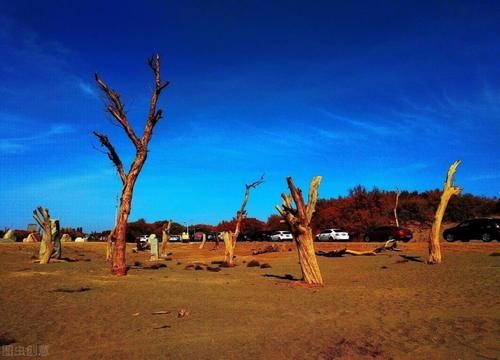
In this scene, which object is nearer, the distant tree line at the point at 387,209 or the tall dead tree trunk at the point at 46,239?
the tall dead tree trunk at the point at 46,239

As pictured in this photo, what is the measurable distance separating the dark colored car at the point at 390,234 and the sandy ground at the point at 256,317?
71.4 ft

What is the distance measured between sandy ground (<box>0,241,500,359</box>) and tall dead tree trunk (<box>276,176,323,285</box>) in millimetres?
727

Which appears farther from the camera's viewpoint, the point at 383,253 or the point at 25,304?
the point at 383,253

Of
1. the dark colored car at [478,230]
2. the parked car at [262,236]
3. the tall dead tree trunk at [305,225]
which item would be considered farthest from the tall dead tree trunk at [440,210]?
the parked car at [262,236]

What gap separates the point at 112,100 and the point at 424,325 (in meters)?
15.2

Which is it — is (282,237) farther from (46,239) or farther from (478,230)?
(46,239)

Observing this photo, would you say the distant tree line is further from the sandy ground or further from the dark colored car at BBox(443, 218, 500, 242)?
the sandy ground

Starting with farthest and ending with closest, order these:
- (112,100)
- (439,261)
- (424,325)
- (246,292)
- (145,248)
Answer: (145,248), (439,261), (112,100), (246,292), (424,325)

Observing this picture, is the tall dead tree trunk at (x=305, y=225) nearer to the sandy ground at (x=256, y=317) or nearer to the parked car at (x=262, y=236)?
the sandy ground at (x=256, y=317)

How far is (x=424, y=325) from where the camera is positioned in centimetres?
895

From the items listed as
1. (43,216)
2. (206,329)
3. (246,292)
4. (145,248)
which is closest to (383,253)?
(246,292)

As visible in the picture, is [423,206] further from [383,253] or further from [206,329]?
[206,329]

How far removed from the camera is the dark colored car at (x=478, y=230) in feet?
107

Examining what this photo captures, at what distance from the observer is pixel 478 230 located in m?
33.2
